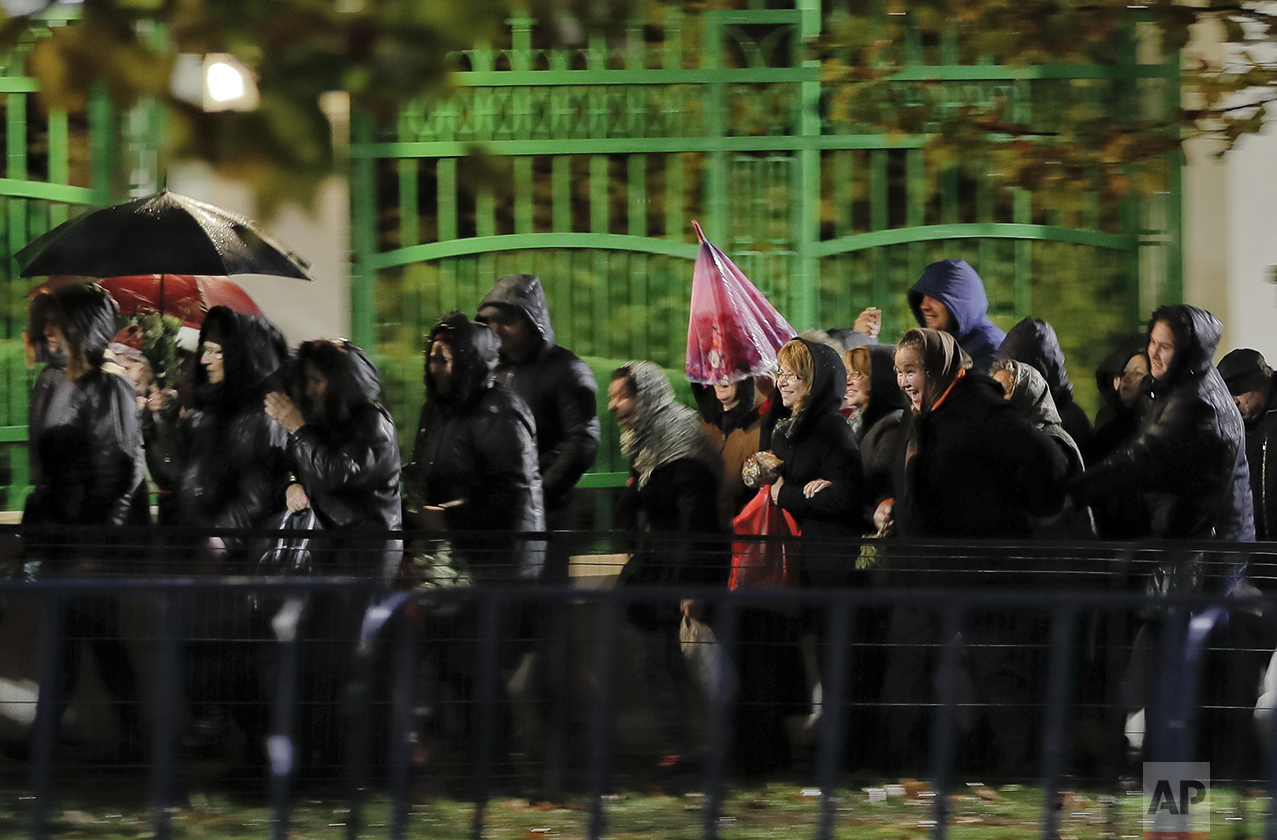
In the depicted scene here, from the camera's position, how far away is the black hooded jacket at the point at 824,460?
598 cm

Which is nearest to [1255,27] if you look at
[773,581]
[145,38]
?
[773,581]

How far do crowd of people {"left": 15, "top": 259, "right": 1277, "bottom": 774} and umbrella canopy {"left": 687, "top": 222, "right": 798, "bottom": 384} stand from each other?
22cm

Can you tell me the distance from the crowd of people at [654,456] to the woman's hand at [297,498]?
11 mm

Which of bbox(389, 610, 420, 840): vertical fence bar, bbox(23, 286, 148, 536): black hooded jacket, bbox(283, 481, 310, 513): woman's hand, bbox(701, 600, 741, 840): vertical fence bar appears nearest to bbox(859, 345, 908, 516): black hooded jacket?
bbox(283, 481, 310, 513): woman's hand

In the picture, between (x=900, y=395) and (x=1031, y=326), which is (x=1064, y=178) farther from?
(x=1031, y=326)

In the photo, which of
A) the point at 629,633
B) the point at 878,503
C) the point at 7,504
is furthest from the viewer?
the point at 7,504

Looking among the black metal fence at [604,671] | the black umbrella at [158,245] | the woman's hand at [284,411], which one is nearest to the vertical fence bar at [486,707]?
the black metal fence at [604,671]

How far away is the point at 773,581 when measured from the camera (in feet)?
16.6

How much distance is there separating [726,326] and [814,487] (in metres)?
1.82

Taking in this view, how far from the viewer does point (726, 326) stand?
25.2 ft

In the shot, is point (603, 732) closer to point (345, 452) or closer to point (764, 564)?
point (764, 564)

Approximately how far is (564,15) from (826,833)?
1679mm

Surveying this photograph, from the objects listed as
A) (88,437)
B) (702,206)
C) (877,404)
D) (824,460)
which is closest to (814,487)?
(824,460)

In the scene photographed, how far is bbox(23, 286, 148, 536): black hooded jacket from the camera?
6270mm
